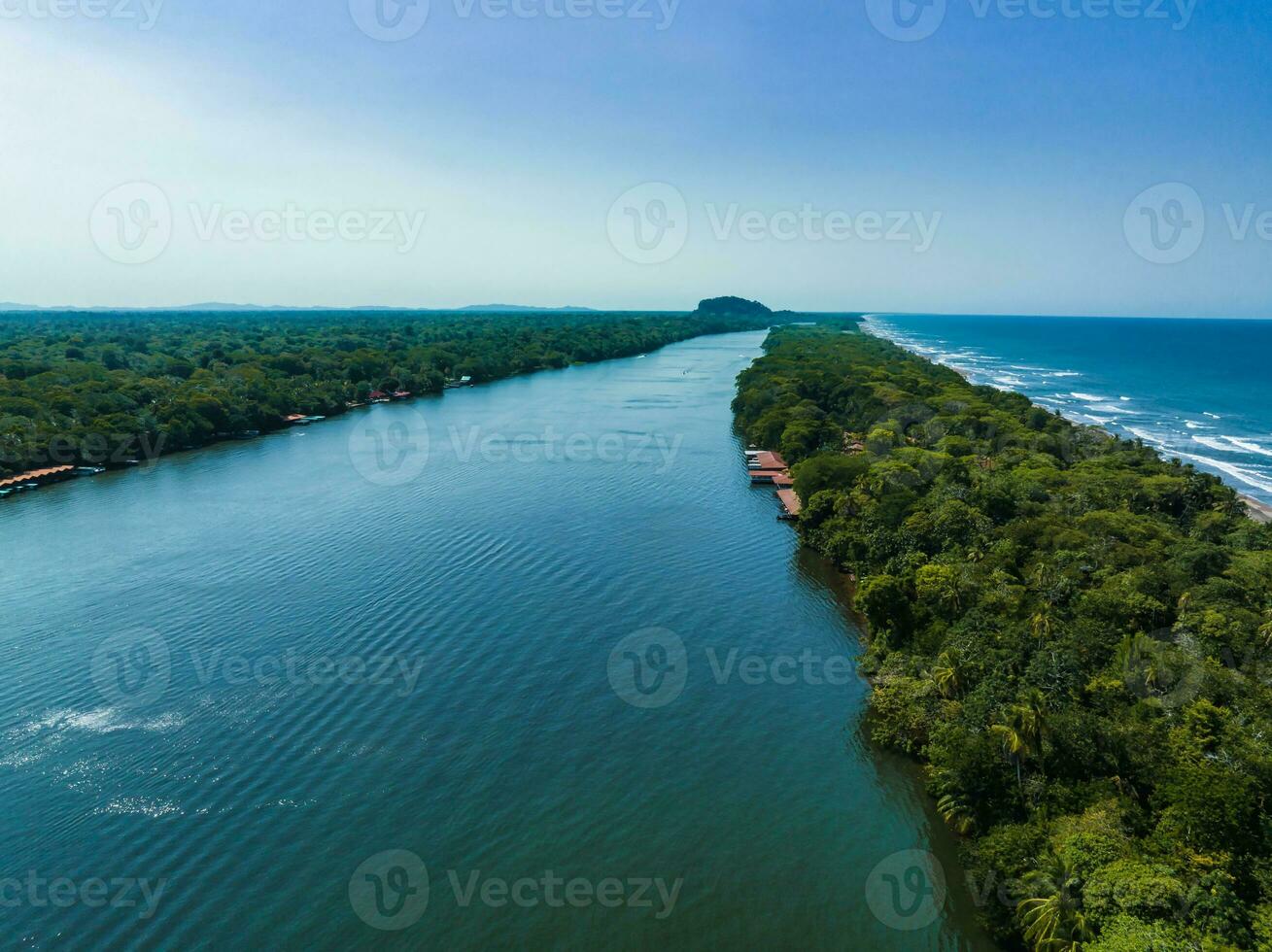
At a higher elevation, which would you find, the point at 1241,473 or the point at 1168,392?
the point at 1168,392

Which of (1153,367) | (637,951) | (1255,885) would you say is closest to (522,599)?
(637,951)

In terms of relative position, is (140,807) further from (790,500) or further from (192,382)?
(192,382)

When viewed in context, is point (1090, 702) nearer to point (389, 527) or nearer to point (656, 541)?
point (656, 541)

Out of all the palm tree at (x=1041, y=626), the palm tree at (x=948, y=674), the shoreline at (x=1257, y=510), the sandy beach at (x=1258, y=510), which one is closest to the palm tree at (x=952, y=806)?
the palm tree at (x=948, y=674)

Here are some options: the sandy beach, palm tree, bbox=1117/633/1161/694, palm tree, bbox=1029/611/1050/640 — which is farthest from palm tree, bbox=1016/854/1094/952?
the sandy beach

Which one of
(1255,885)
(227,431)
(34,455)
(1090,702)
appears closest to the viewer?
(1255,885)

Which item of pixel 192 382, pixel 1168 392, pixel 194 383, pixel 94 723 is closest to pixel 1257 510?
pixel 94 723

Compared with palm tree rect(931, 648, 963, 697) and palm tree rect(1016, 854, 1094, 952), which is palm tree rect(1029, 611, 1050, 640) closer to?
palm tree rect(931, 648, 963, 697)
